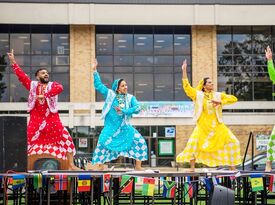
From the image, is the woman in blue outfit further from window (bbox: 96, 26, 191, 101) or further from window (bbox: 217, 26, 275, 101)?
window (bbox: 217, 26, 275, 101)

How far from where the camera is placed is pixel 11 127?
29.3 ft

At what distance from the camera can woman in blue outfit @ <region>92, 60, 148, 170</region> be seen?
11148 millimetres

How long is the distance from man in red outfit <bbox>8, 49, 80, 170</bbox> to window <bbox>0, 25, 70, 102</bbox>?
31502mm

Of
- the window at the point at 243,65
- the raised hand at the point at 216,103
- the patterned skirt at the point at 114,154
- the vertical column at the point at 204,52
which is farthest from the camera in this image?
the window at the point at 243,65

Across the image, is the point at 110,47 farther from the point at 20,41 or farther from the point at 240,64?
the point at 240,64

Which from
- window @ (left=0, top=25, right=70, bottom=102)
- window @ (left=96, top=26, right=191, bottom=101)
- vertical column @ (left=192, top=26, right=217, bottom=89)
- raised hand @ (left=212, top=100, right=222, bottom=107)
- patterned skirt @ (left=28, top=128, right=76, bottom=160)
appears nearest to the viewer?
patterned skirt @ (left=28, top=128, right=76, bottom=160)

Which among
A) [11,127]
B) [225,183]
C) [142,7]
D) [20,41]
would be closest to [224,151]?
[225,183]

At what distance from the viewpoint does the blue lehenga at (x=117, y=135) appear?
11.1m

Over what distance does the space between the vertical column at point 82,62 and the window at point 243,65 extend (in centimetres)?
838

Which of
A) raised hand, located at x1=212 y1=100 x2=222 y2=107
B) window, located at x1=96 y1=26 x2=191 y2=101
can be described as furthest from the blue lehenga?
window, located at x1=96 y1=26 x2=191 y2=101

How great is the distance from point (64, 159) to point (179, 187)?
6.50 ft

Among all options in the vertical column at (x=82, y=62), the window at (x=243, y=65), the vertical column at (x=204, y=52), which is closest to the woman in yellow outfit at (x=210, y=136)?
the vertical column at (x=82, y=62)

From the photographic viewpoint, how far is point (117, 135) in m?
11.2

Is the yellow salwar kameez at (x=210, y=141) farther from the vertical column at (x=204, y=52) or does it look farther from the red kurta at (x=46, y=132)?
the vertical column at (x=204, y=52)
